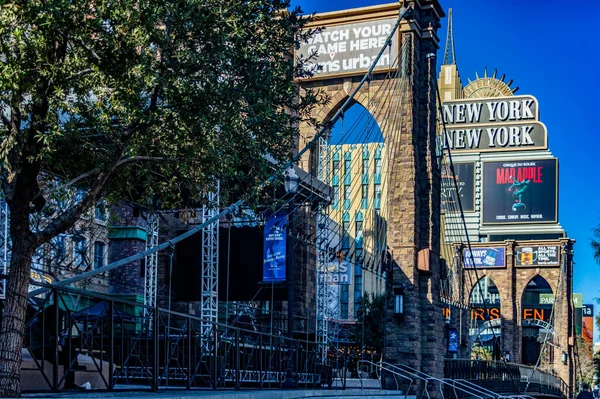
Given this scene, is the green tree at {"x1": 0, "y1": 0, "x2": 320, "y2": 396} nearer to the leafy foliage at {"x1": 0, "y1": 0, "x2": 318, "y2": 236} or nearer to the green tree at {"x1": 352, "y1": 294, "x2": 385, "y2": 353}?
the leafy foliage at {"x1": 0, "y1": 0, "x2": 318, "y2": 236}

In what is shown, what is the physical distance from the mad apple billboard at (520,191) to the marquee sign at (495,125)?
5.59 metres

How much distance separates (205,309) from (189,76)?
16.0 m

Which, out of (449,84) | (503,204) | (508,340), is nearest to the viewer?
(508,340)

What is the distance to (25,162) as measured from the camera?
1155 cm

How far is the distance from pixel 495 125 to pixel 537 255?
44396 millimetres

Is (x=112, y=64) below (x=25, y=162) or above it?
above

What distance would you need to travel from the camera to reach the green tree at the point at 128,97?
1088cm

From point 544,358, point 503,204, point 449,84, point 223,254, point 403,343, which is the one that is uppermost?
point 449,84

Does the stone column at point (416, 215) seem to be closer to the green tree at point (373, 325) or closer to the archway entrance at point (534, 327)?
the green tree at point (373, 325)

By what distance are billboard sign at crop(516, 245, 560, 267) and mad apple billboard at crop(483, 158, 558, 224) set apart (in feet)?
103

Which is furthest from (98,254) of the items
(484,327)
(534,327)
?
(534,327)

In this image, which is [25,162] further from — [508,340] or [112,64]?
[508,340]

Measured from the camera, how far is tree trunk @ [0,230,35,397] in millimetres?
10680

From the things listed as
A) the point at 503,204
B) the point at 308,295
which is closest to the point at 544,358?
the point at 503,204
